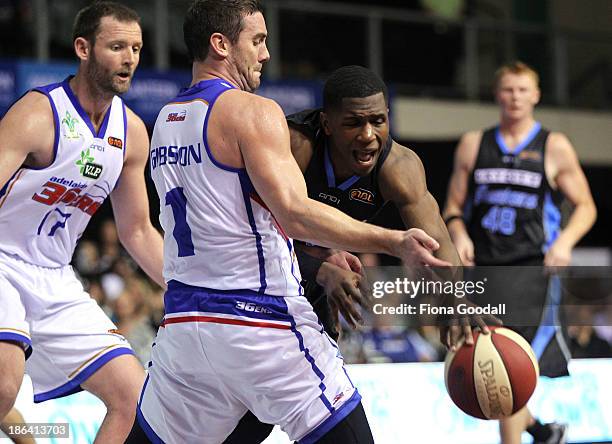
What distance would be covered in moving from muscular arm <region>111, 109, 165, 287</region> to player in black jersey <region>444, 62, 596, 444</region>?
226 centimetres

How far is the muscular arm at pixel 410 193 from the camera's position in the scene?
4.09 metres

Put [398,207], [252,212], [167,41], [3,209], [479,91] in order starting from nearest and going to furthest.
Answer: [252,212] → [398,207] → [3,209] → [167,41] → [479,91]

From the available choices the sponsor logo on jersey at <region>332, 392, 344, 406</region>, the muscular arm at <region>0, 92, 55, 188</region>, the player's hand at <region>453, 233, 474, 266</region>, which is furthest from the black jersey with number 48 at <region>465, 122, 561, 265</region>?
the sponsor logo on jersey at <region>332, 392, 344, 406</region>

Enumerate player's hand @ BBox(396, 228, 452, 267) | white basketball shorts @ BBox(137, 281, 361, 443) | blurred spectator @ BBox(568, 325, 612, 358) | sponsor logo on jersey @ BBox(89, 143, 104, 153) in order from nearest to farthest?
player's hand @ BBox(396, 228, 452, 267) → white basketball shorts @ BBox(137, 281, 361, 443) → sponsor logo on jersey @ BBox(89, 143, 104, 153) → blurred spectator @ BBox(568, 325, 612, 358)

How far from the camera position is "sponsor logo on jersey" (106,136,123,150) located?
4975 millimetres

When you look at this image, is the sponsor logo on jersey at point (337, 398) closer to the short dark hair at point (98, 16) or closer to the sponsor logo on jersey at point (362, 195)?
the sponsor logo on jersey at point (362, 195)

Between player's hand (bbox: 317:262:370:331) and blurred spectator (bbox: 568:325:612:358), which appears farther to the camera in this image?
blurred spectator (bbox: 568:325:612:358)

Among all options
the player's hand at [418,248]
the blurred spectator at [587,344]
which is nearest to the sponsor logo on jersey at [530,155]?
the blurred spectator at [587,344]

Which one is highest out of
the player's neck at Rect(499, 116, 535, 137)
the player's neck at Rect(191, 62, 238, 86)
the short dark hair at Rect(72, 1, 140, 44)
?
the short dark hair at Rect(72, 1, 140, 44)

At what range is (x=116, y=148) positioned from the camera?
4992 millimetres

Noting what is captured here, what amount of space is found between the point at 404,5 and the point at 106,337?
406 inches

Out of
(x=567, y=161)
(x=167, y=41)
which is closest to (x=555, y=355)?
(x=567, y=161)

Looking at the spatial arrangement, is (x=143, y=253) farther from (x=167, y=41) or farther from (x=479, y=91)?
(x=479, y=91)

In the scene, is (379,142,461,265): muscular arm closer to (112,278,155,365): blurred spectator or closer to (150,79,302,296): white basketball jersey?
(150,79,302,296): white basketball jersey
